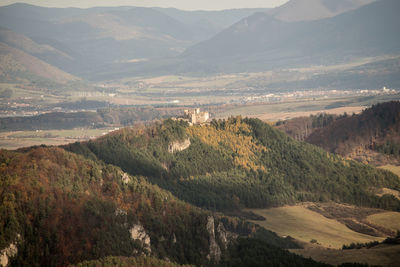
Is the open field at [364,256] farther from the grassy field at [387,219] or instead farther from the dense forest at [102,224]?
the grassy field at [387,219]

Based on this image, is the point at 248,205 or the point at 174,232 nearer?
the point at 174,232

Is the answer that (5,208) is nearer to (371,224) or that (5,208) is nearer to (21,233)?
(21,233)

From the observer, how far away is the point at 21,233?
114562 millimetres

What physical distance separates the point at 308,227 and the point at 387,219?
2531cm

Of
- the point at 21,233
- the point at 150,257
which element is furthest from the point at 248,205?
the point at 21,233

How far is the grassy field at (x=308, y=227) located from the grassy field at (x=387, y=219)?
34.0ft

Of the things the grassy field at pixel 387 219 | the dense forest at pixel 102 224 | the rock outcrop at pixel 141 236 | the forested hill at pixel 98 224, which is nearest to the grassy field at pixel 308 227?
the dense forest at pixel 102 224

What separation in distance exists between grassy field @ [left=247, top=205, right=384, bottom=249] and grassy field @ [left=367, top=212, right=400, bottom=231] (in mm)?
10375

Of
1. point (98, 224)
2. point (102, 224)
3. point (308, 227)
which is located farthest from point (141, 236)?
point (308, 227)

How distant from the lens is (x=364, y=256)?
433ft

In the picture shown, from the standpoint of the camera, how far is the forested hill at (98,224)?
114 m

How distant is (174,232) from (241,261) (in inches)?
565

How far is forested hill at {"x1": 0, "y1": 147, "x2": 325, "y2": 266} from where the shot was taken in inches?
4496

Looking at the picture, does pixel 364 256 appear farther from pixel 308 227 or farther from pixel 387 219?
pixel 387 219
